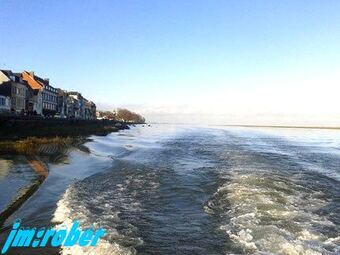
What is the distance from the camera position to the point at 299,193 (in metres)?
17.2

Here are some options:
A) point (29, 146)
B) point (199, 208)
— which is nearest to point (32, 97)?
point (29, 146)

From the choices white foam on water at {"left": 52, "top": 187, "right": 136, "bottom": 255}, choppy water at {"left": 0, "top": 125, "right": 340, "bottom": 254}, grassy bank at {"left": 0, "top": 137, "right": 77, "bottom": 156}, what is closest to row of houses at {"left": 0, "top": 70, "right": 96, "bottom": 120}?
grassy bank at {"left": 0, "top": 137, "right": 77, "bottom": 156}

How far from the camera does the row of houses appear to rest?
69.9 m

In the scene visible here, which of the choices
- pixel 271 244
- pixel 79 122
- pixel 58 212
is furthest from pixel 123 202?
pixel 79 122

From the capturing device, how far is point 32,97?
8656 centimetres

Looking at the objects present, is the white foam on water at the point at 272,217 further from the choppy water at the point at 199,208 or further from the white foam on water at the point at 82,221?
the white foam on water at the point at 82,221

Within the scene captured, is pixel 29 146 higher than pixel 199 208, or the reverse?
pixel 29 146

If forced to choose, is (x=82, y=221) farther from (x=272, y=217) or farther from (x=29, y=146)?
(x=29, y=146)

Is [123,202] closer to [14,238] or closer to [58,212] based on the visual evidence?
[58,212]

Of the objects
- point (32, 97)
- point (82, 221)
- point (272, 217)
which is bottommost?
point (82, 221)

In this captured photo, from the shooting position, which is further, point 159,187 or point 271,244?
point 159,187

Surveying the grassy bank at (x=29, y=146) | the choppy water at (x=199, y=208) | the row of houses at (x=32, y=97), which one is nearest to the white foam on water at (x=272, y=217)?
the choppy water at (x=199, y=208)

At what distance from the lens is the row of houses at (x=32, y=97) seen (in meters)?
69.9

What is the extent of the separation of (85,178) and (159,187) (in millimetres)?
4654
